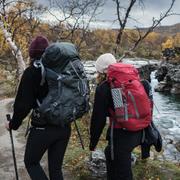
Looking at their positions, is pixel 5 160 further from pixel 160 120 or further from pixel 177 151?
pixel 160 120

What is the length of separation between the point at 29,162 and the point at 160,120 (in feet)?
57.8

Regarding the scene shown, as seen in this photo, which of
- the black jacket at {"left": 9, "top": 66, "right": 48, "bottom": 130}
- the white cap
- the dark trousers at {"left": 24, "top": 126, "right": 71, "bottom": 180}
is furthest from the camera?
the white cap

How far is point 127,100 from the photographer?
4156 millimetres

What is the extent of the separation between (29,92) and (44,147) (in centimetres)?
63

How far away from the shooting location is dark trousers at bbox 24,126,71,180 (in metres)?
4.09

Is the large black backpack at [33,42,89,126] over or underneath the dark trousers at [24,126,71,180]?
over

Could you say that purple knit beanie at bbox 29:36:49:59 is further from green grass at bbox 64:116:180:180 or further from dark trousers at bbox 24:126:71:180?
green grass at bbox 64:116:180:180

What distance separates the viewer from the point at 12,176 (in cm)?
643

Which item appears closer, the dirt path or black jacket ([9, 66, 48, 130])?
black jacket ([9, 66, 48, 130])

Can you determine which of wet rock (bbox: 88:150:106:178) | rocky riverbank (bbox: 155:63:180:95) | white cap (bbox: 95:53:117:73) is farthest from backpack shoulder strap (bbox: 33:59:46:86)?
rocky riverbank (bbox: 155:63:180:95)

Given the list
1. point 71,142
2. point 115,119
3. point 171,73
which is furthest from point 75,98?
point 171,73

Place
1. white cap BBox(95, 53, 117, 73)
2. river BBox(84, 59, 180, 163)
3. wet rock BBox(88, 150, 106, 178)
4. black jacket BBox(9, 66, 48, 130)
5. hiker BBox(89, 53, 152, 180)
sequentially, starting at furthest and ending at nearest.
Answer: river BBox(84, 59, 180, 163)
wet rock BBox(88, 150, 106, 178)
white cap BBox(95, 53, 117, 73)
hiker BBox(89, 53, 152, 180)
black jacket BBox(9, 66, 48, 130)

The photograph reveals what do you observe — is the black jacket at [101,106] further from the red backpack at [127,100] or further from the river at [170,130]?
the river at [170,130]

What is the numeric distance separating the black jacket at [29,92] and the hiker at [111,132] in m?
0.61
